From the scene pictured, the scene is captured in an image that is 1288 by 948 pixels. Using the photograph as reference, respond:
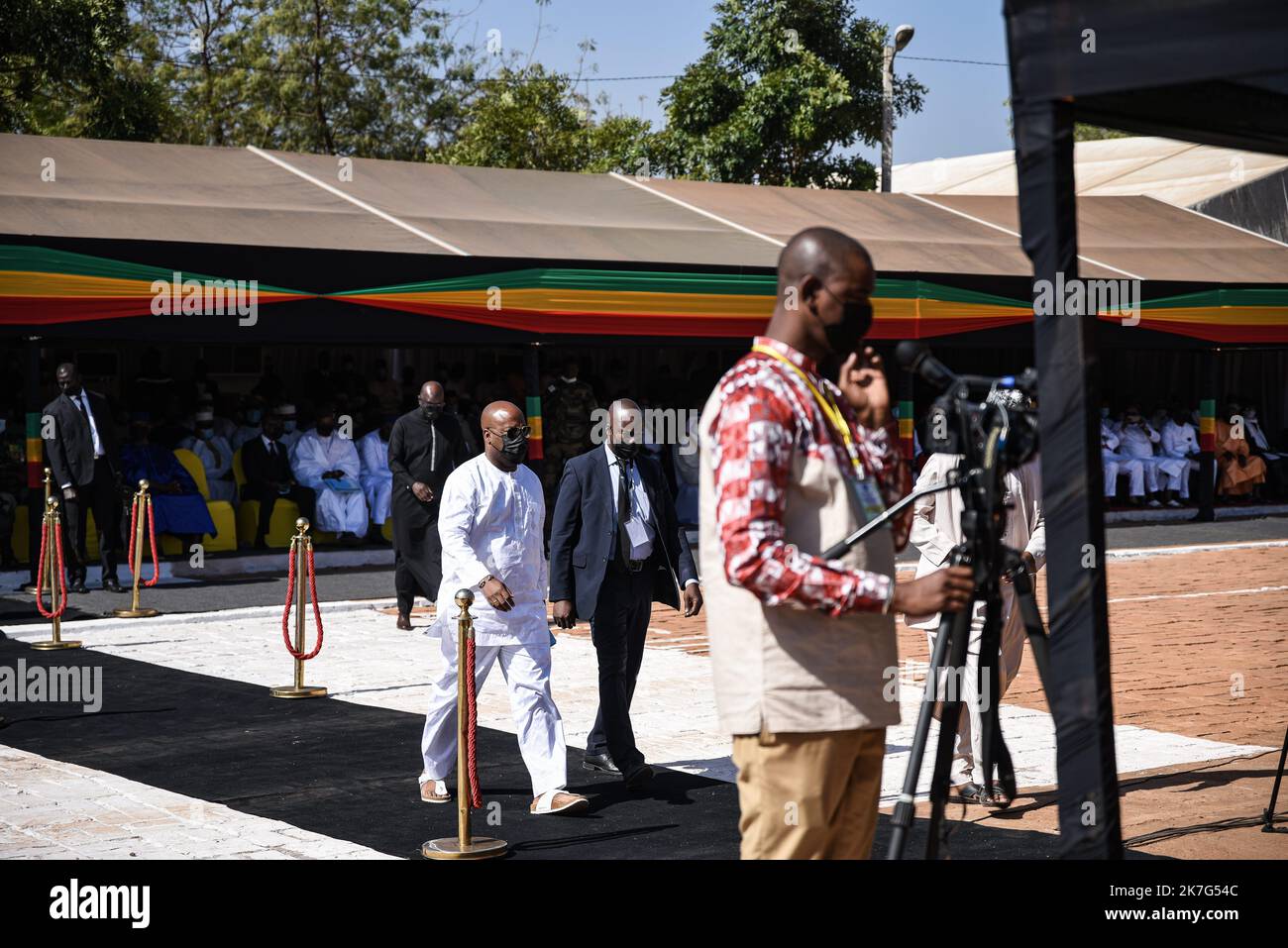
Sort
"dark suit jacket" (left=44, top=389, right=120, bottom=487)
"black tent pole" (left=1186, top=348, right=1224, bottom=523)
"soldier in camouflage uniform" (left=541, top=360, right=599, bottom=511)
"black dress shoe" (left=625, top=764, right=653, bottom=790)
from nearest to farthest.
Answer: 1. "black dress shoe" (left=625, top=764, right=653, bottom=790)
2. "dark suit jacket" (left=44, top=389, right=120, bottom=487)
3. "soldier in camouflage uniform" (left=541, top=360, right=599, bottom=511)
4. "black tent pole" (left=1186, top=348, right=1224, bottom=523)

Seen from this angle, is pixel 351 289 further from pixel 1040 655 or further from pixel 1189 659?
pixel 1040 655

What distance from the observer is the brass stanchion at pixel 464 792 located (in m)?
7.19

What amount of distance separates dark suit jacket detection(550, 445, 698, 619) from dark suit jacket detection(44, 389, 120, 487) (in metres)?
8.39

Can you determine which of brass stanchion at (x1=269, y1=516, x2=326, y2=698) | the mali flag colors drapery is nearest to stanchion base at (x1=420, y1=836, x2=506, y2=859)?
brass stanchion at (x1=269, y1=516, x2=326, y2=698)

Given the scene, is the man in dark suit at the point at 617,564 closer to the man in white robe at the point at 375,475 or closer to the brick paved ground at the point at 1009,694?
the brick paved ground at the point at 1009,694

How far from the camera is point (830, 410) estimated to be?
4105mm

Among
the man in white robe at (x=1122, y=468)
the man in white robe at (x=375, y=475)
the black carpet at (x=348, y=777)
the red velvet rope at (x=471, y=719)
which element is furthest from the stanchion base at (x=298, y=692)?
the man in white robe at (x=1122, y=468)

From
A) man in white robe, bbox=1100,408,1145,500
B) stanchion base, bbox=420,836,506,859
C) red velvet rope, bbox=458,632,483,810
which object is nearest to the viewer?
stanchion base, bbox=420,836,506,859

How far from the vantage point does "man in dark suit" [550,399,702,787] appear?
8.79m

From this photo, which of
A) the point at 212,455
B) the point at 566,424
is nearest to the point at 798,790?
the point at 212,455

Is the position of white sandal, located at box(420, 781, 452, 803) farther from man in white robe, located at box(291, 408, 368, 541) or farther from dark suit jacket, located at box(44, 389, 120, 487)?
man in white robe, located at box(291, 408, 368, 541)

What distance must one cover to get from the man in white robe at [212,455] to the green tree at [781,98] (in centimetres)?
1830

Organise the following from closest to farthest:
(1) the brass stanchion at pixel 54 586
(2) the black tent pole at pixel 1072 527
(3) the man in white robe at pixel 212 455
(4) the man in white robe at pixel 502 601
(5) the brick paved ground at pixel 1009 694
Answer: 1. (2) the black tent pole at pixel 1072 527
2. (5) the brick paved ground at pixel 1009 694
3. (4) the man in white robe at pixel 502 601
4. (1) the brass stanchion at pixel 54 586
5. (3) the man in white robe at pixel 212 455

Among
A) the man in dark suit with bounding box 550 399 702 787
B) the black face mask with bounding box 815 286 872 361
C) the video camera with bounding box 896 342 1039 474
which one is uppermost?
the black face mask with bounding box 815 286 872 361
